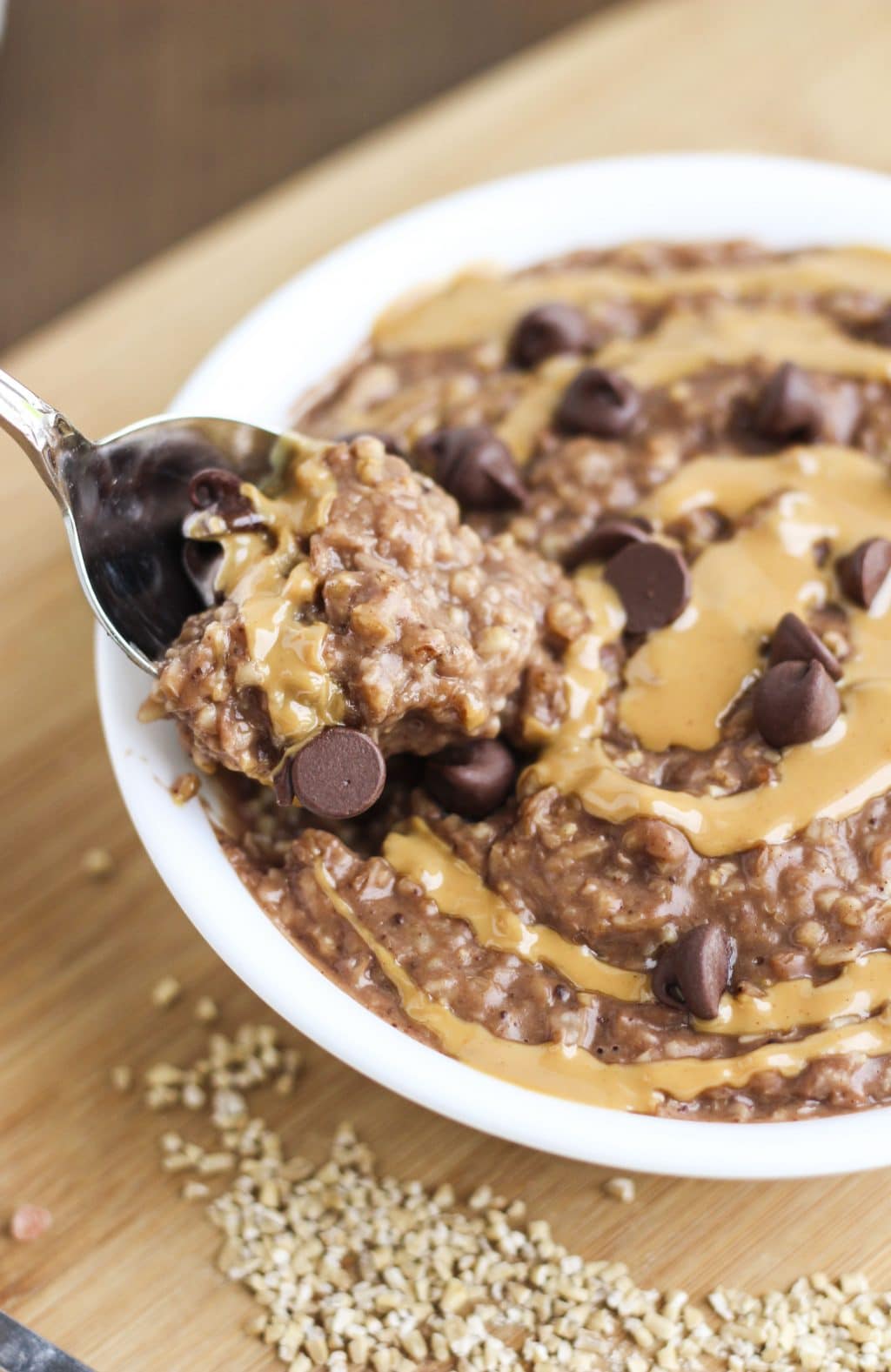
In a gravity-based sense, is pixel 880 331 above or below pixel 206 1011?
above

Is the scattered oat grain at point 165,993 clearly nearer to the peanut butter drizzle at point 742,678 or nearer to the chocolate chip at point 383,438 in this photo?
the peanut butter drizzle at point 742,678

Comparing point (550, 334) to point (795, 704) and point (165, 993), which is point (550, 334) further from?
point (165, 993)

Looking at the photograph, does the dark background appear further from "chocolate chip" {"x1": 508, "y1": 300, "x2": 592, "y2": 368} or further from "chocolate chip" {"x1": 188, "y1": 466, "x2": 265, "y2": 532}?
"chocolate chip" {"x1": 188, "y1": 466, "x2": 265, "y2": 532}

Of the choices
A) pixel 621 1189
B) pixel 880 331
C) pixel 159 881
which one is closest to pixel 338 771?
pixel 159 881

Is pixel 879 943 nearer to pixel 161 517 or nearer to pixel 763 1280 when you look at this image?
pixel 763 1280

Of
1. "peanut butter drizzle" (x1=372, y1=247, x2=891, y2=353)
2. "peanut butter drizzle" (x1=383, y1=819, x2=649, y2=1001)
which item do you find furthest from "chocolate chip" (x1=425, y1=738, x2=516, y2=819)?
"peanut butter drizzle" (x1=372, y1=247, x2=891, y2=353)
